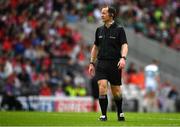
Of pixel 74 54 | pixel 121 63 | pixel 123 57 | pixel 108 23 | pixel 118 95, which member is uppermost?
pixel 74 54

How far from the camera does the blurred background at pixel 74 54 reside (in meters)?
30.7

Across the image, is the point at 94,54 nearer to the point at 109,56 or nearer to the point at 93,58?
the point at 93,58

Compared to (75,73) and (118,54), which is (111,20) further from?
(75,73)

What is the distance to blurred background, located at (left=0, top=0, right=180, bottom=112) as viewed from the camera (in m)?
30.7

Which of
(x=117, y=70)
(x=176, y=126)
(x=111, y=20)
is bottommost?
(x=176, y=126)

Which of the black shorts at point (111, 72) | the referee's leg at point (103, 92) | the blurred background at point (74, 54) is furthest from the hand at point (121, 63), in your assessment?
the blurred background at point (74, 54)

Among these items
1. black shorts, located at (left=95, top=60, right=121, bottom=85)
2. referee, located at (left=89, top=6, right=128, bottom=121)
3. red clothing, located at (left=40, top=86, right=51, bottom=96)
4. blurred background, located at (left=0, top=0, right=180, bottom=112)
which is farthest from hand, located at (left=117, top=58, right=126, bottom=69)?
red clothing, located at (left=40, top=86, right=51, bottom=96)

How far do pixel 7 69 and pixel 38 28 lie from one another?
11.6ft

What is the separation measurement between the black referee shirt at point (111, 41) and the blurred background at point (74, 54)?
38.5 feet

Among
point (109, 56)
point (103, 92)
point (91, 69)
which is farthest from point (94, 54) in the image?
point (103, 92)

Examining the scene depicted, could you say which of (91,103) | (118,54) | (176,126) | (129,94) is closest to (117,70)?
(118,54)

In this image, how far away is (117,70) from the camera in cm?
1712

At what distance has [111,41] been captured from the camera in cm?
1717

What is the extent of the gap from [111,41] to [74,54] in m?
16.3
